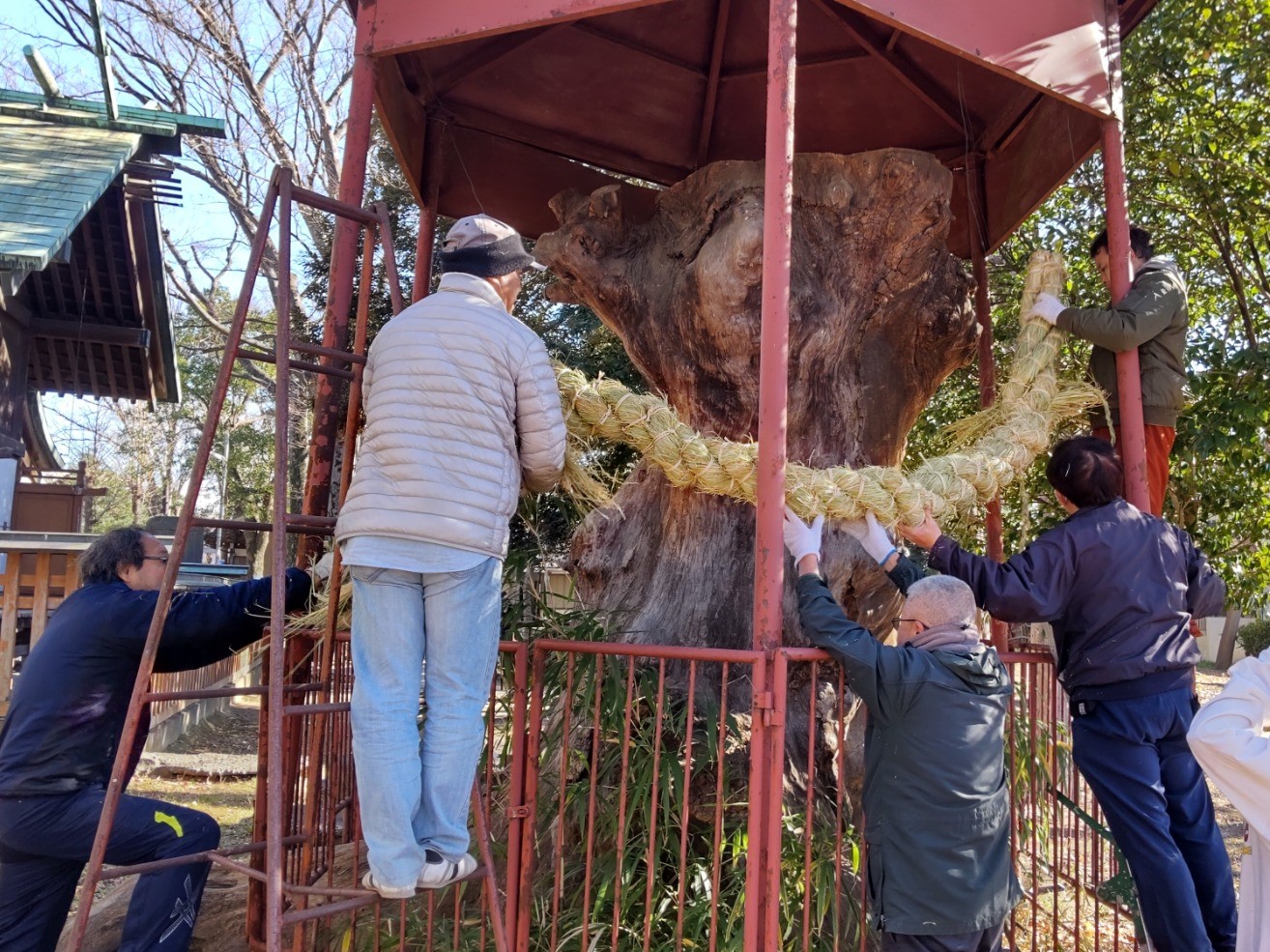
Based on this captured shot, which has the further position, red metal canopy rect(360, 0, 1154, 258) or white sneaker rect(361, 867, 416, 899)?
red metal canopy rect(360, 0, 1154, 258)

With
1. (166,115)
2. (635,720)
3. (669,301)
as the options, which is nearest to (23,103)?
(166,115)

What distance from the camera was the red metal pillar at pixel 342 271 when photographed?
3471 millimetres

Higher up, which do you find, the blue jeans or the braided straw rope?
the braided straw rope

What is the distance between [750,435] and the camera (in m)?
4.42

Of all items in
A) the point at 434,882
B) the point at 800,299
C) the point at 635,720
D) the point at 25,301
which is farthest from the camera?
the point at 25,301

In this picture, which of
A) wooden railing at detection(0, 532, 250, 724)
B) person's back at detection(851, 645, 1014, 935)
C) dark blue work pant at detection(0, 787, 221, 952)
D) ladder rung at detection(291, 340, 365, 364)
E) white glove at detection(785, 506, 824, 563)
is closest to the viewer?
person's back at detection(851, 645, 1014, 935)

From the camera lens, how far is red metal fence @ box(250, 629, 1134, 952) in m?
3.04

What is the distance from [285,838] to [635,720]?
1227mm

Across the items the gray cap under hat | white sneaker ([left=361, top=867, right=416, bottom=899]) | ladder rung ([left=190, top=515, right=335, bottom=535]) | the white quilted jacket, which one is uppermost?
the gray cap under hat

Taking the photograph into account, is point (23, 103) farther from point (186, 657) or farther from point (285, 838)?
point (285, 838)

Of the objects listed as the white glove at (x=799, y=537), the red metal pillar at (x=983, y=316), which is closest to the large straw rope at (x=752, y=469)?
the white glove at (x=799, y=537)

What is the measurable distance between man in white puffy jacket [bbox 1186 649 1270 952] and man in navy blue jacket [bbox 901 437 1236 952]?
67 cm

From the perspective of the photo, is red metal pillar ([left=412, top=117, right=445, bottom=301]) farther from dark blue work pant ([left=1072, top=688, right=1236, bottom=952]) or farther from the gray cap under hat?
dark blue work pant ([left=1072, top=688, right=1236, bottom=952])

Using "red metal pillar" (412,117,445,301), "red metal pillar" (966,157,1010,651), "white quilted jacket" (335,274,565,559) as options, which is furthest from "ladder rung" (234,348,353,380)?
"red metal pillar" (966,157,1010,651)
